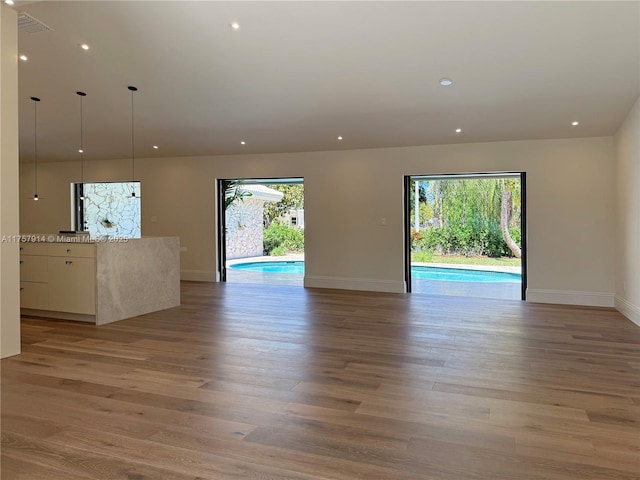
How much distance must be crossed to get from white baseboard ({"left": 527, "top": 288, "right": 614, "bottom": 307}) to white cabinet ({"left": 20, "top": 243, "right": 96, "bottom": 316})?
610 cm

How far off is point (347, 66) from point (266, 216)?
261 inches

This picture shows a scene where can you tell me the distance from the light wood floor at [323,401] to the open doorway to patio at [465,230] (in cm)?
267

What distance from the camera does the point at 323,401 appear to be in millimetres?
2785

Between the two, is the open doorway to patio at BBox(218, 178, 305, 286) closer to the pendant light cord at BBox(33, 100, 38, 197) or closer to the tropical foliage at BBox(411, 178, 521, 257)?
the tropical foliage at BBox(411, 178, 521, 257)

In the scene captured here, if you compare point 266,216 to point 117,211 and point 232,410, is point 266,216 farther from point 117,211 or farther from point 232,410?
point 232,410

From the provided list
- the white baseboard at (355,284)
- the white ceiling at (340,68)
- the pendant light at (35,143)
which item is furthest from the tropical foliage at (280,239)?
the pendant light at (35,143)

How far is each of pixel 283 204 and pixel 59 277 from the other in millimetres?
6083

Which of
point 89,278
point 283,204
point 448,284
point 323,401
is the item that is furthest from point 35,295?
point 448,284

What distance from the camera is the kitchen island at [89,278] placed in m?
4.96

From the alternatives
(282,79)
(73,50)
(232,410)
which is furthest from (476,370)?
(73,50)

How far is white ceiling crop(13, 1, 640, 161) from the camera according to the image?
3.96 meters

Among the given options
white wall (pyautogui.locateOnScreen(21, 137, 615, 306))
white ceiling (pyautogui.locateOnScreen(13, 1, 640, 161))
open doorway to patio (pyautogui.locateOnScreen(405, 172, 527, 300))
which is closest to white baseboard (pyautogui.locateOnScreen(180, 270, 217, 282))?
white wall (pyautogui.locateOnScreen(21, 137, 615, 306))

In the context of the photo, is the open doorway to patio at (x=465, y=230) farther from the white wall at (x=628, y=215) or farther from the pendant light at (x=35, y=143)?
the pendant light at (x=35, y=143)

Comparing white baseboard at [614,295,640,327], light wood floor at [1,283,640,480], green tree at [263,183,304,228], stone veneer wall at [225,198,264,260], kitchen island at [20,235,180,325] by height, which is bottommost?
light wood floor at [1,283,640,480]
